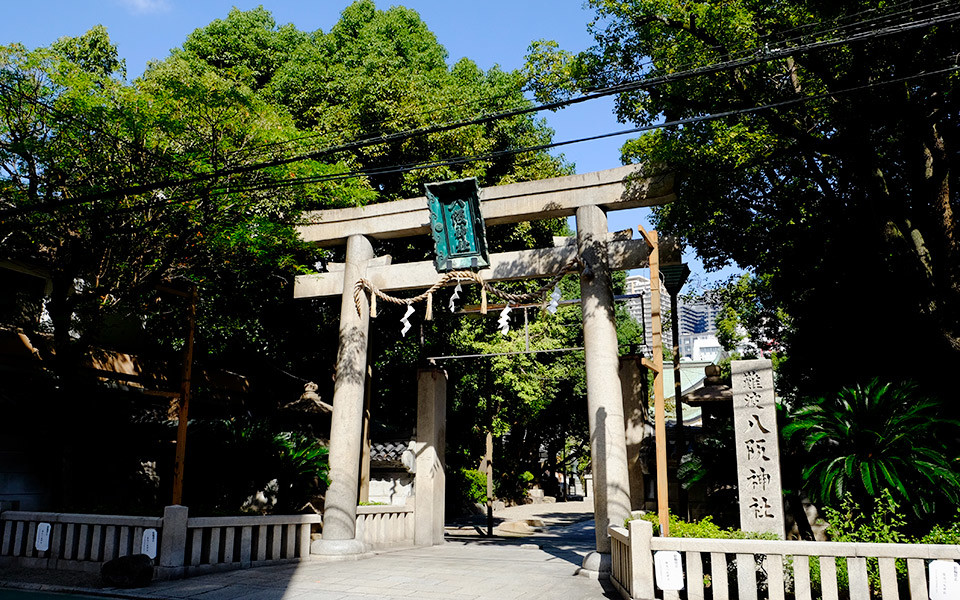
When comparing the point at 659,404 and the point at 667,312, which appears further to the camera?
the point at 667,312

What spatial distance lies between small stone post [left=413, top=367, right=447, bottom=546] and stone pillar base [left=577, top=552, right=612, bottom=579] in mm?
5052

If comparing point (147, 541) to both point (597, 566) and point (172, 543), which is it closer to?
point (172, 543)

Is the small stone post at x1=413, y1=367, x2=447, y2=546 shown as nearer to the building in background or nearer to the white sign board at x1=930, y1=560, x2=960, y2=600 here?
the building in background

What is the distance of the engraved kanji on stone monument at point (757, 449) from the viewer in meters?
8.22

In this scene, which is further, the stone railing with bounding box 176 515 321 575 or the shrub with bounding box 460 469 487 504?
the shrub with bounding box 460 469 487 504

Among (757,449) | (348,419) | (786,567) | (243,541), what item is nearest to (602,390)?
(757,449)

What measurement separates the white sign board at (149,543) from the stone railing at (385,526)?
3873mm

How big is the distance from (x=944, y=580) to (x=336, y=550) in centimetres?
858

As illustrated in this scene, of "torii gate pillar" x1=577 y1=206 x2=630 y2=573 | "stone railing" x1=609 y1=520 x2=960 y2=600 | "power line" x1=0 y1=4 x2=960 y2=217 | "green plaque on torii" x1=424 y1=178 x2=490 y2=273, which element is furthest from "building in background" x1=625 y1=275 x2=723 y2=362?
"stone railing" x1=609 y1=520 x2=960 y2=600

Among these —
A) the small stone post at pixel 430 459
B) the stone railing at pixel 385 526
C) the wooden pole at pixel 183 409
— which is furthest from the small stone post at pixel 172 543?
the small stone post at pixel 430 459

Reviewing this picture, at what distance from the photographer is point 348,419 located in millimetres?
11852

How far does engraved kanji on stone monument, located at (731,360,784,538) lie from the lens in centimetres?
822

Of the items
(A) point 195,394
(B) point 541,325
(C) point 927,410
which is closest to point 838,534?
(C) point 927,410

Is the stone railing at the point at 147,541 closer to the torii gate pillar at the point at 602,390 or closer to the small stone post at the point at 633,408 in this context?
the torii gate pillar at the point at 602,390
